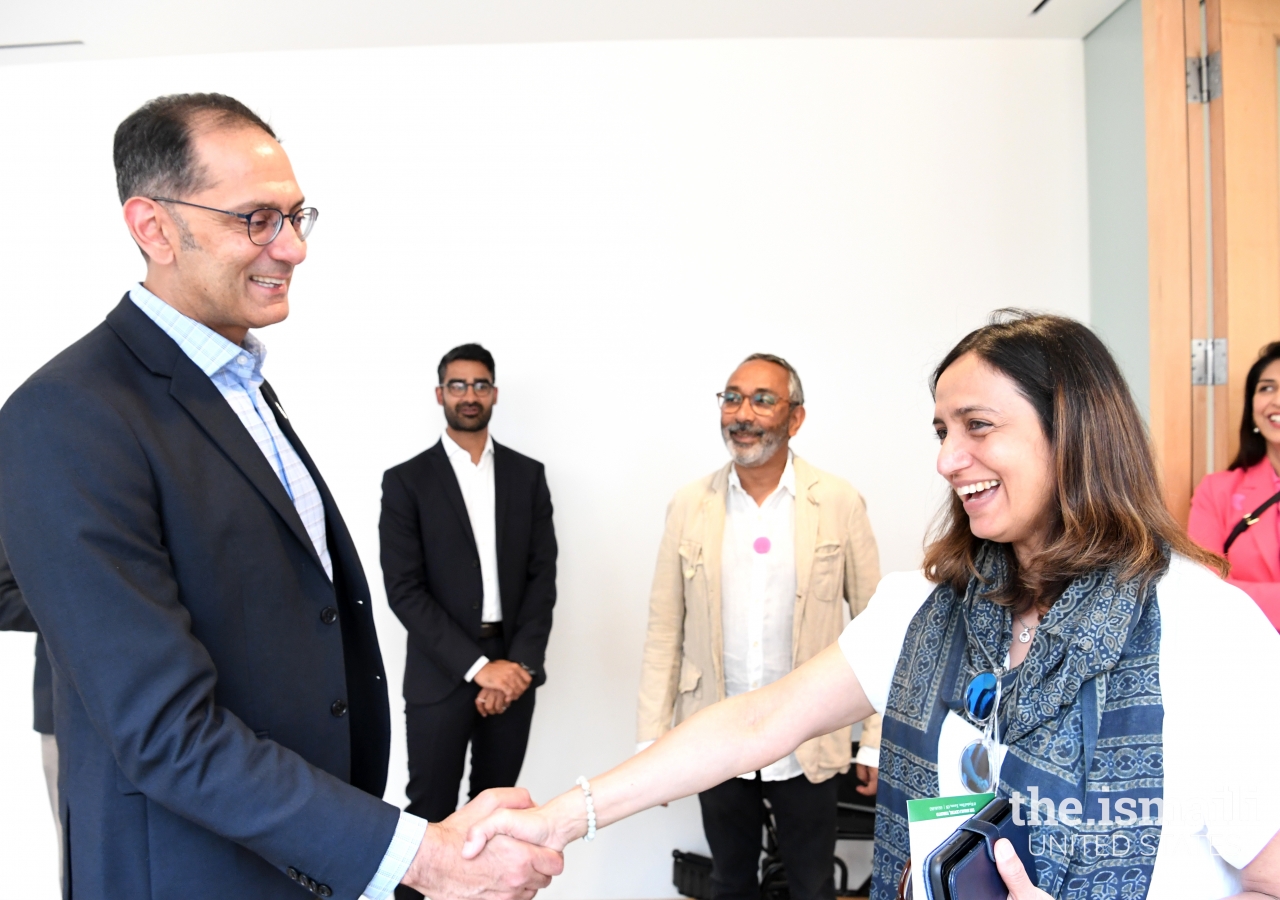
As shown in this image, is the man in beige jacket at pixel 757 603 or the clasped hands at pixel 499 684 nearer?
the man in beige jacket at pixel 757 603

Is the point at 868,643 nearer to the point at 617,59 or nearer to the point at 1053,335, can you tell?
the point at 1053,335

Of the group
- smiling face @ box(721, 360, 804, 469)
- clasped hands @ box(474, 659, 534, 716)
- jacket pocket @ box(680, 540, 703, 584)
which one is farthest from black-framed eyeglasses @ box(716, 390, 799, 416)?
clasped hands @ box(474, 659, 534, 716)

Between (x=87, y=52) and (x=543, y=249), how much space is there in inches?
78.7

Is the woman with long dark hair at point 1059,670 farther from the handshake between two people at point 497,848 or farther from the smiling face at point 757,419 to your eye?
the smiling face at point 757,419

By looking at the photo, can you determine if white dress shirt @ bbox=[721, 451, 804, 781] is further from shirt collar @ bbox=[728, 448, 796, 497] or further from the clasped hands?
the clasped hands

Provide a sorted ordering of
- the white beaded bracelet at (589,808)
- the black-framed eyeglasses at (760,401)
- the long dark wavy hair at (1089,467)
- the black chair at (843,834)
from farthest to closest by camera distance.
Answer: the black chair at (843,834) < the black-framed eyeglasses at (760,401) < the white beaded bracelet at (589,808) < the long dark wavy hair at (1089,467)

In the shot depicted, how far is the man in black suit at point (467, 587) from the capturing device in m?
3.30

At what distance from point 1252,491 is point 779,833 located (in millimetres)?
1719

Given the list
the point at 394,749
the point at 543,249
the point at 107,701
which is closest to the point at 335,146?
the point at 543,249

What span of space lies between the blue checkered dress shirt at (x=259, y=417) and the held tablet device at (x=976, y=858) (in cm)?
77

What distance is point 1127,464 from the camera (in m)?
1.40

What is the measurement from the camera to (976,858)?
118 centimetres

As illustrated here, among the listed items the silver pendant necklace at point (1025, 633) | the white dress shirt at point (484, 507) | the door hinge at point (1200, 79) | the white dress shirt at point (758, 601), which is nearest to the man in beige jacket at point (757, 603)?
the white dress shirt at point (758, 601)

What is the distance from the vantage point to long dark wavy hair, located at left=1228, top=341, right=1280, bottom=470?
2658 millimetres
